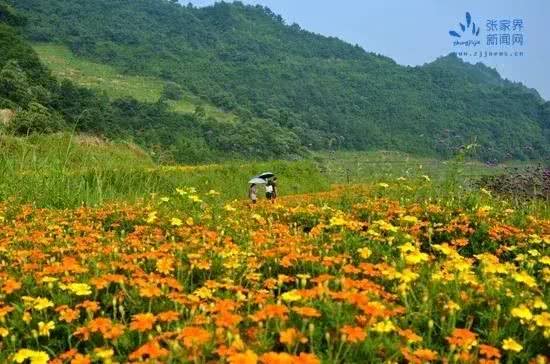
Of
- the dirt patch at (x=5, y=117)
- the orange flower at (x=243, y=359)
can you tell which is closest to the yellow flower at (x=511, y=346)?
the orange flower at (x=243, y=359)

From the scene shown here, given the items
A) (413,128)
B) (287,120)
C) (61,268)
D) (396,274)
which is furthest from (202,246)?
(413,128)

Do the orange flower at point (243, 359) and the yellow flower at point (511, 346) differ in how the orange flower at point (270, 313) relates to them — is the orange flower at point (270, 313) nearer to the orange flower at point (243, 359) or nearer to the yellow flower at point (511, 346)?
the orange flower at point (243, 359)

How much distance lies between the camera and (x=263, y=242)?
12.5 feet

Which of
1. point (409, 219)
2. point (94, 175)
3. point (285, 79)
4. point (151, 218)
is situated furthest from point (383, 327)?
point (285, 79)

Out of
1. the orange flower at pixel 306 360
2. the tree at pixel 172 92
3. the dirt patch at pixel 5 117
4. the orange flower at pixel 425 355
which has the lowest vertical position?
the orange flower at pixel 425 355

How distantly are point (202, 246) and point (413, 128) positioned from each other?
380 feet

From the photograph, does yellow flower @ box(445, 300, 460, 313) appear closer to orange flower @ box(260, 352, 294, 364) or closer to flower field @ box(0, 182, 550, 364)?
flower field @ box(0, 182, 550, 364)

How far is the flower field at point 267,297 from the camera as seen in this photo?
2229mm

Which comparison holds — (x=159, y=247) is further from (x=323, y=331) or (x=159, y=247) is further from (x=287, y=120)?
(x=287, y=120)

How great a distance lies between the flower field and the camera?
87.7 inches

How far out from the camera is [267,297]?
2.75 m

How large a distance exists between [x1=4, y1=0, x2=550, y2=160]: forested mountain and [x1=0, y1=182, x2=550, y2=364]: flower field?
59908 millimetres

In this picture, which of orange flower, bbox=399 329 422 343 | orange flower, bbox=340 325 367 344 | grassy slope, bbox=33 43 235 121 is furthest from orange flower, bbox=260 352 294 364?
grassy slope, bbox=33 43 235 121

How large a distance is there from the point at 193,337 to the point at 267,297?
745 mm
